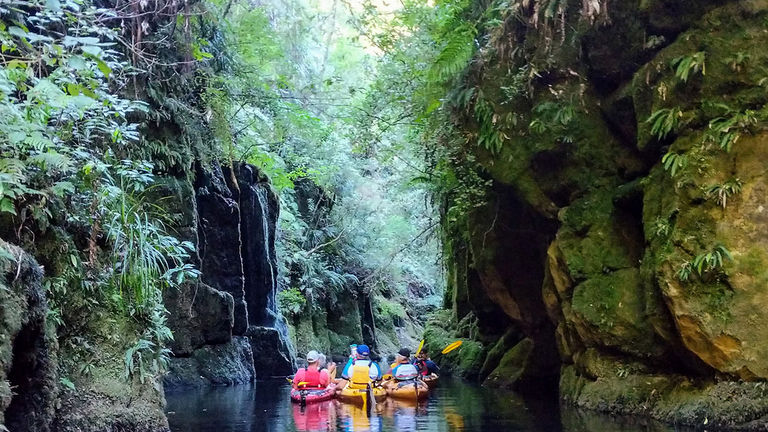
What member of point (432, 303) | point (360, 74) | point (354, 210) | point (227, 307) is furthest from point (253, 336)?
point (432, 303)

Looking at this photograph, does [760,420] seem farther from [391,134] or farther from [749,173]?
[391,134]

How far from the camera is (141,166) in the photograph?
31.7 feet

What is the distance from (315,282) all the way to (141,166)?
63.3 feet

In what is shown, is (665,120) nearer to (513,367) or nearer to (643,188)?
(643,188)

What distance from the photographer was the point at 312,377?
47.6ft

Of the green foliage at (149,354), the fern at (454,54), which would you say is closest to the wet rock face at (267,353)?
the green foliage at (149,354)

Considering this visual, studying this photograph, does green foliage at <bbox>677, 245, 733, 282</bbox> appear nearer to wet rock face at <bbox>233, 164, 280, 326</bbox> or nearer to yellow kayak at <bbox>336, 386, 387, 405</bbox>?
yellow kayak at <bbox>336, 386, 387, 405</bbox>

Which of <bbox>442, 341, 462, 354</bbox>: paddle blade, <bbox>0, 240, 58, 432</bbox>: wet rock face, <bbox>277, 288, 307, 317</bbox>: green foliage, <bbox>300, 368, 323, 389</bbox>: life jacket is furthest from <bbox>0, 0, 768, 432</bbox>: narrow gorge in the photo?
<bbox>277, 288, 307, 317</bbox>: green foliage

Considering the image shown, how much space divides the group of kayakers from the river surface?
24 centimetres

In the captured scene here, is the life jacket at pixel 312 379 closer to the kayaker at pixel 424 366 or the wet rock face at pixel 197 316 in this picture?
the kayaker at pixel 424 366

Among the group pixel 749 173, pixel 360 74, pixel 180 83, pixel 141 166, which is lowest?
pixel 749 173

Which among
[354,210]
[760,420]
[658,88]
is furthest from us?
[354,210]

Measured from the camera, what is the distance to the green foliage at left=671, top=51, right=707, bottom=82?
377 inches

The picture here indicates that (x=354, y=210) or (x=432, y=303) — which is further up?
(x=354, y=210)
